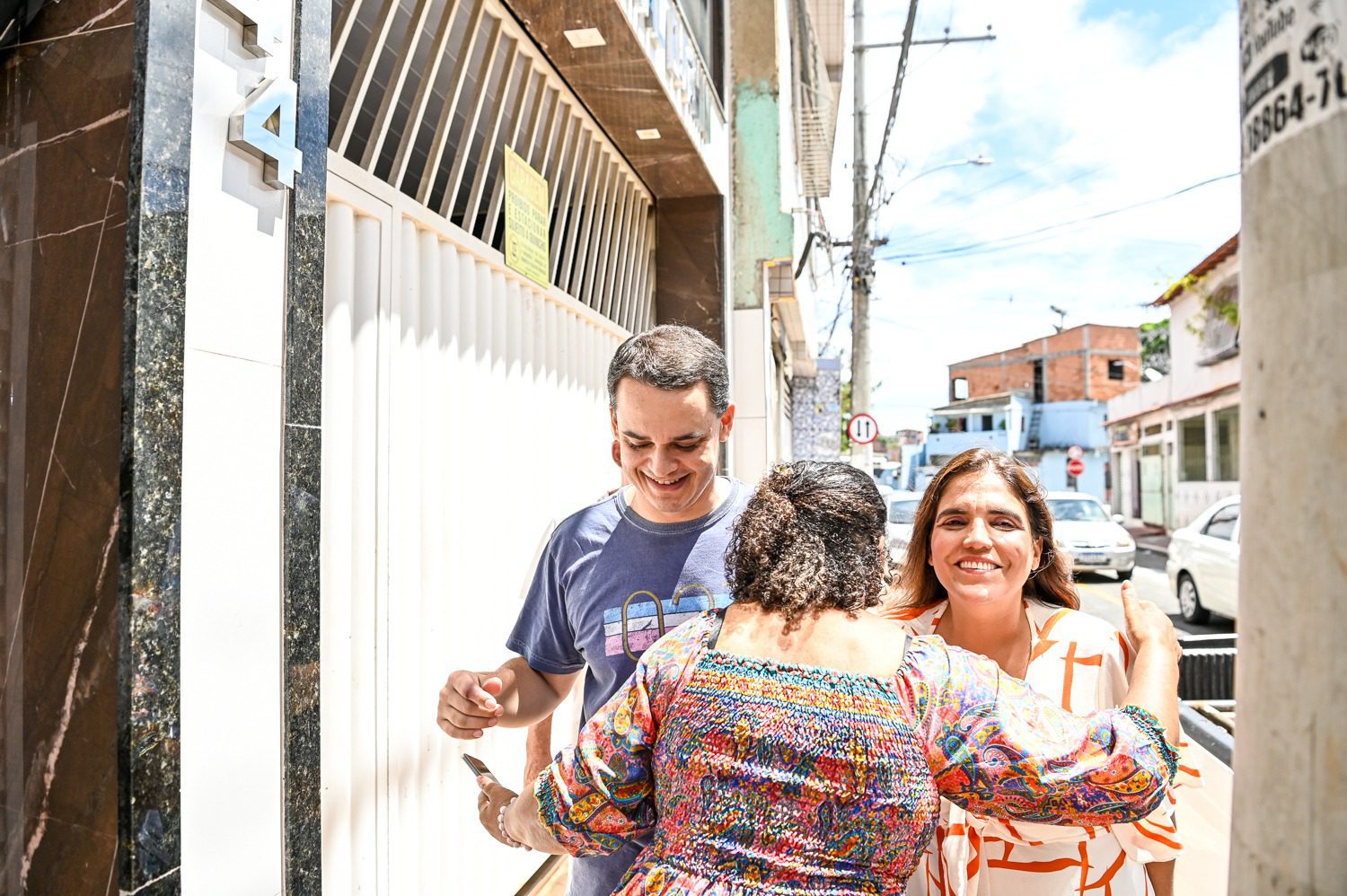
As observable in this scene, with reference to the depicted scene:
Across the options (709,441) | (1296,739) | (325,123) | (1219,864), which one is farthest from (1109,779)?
(1219,864)

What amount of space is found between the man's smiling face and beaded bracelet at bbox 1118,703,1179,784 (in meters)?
0.98

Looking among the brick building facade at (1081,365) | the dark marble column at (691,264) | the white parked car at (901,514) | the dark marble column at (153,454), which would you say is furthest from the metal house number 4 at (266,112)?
the brick building facade at (1081,365)

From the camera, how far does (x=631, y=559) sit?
2.04 meters

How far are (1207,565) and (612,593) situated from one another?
9.50m

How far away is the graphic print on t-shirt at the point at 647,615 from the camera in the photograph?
1957 mm

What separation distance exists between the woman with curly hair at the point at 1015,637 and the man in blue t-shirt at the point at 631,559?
22.9 inches

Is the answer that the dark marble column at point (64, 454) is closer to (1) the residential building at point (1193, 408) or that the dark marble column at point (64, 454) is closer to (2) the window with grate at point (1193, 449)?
→ (1) the residential building at point (1193, 408)

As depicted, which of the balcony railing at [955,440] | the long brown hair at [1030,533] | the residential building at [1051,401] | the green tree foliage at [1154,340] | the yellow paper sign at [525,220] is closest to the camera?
the long brown hair at [1030,533]

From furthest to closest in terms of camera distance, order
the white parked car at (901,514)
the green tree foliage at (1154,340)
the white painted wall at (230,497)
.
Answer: the green tree foliage at (1154,340)
the white parked car at (901,514)
the white painted wall at (230,497)

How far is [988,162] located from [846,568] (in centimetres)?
1824

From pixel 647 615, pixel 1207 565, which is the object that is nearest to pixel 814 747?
pixel 647 615

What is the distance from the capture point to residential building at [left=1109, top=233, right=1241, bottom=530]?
20.2 meters

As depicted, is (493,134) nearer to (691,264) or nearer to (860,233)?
(691,264)

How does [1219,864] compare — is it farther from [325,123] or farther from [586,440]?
[325,123]
